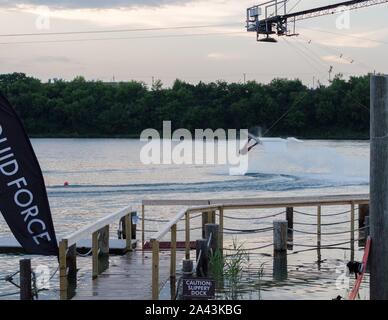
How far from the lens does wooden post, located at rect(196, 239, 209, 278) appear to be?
12.6 meters

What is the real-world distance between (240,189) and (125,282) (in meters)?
33.5

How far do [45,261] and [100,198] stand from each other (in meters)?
23.7

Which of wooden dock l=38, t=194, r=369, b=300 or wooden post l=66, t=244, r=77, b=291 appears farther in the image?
wooden post l=66, t=244, r=77, b=291

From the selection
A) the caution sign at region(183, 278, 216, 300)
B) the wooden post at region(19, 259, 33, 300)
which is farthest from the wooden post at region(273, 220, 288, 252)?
the caution sign at region(183, 278, 216, 300)

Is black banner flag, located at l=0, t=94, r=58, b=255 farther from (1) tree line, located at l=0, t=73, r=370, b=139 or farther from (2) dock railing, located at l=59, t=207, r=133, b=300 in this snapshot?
(1) tree line, located at l=0, t=73, r=370, b=139

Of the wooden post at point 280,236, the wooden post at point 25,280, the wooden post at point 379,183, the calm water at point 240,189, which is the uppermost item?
the wooden post at point 379,183

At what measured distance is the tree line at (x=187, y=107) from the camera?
102375mm

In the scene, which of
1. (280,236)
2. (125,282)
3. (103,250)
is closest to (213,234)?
Result: (103,250)

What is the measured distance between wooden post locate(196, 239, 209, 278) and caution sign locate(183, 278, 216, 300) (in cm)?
295

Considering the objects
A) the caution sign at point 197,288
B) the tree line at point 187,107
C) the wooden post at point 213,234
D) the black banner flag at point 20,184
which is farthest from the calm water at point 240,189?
the tree line at point 187,107

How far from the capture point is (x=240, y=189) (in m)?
45.2

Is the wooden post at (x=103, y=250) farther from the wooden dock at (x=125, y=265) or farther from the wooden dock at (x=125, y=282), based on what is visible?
the wooden dock at (x=125, y=282)

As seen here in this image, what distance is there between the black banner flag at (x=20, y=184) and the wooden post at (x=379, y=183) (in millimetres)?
3846
